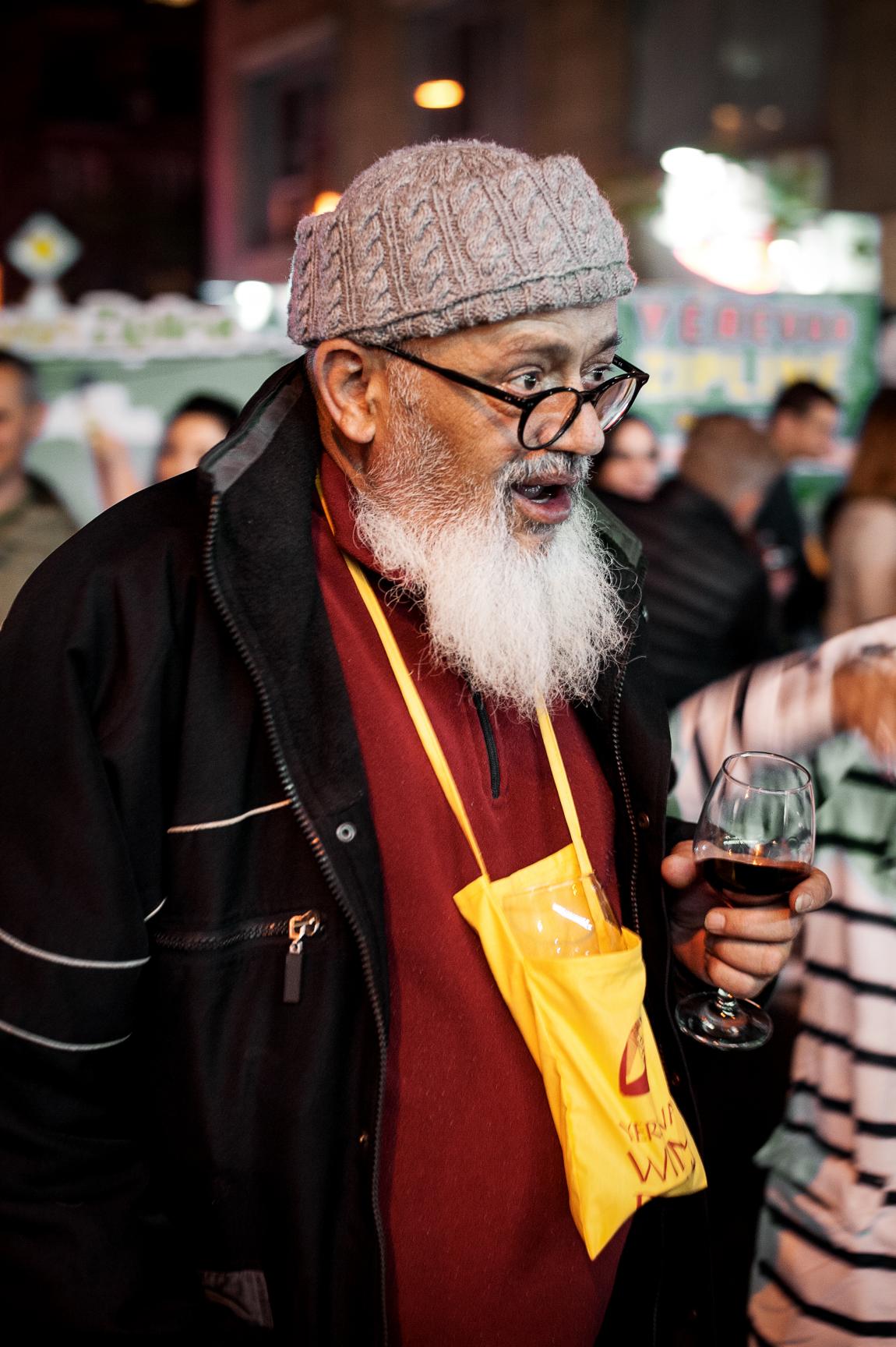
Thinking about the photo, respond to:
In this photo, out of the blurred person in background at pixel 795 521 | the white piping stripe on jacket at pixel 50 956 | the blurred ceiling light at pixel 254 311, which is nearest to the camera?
the white piping stripe on jacket at pixel 50 956

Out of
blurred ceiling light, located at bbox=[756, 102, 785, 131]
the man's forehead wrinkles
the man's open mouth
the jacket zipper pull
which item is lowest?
the jacket zipper pull

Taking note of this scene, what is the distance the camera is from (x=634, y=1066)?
5.39ft

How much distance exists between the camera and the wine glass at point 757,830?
1.73m

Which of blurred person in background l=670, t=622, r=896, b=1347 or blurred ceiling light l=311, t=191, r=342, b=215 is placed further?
blurred ceiling light l=311, t=191, r=342, b=215

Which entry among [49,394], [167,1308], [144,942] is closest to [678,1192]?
[167,1308]

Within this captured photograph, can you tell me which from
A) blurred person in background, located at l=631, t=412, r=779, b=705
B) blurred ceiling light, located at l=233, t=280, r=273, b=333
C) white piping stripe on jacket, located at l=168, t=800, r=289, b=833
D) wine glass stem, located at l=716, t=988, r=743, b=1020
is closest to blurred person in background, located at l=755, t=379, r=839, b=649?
blurred person in background, located at l=631, t=412, r=779, b=705

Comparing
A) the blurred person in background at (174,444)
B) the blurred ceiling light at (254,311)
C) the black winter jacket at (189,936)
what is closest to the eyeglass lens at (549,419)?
the black winter jacket at (189,936)

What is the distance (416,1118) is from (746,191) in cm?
863

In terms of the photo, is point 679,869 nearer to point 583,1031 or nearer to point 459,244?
point 583,1031

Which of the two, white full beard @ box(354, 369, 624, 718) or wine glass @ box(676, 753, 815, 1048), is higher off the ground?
white full beard @ box(354, 369, 624, 718)

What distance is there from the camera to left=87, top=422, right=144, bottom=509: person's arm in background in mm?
4895

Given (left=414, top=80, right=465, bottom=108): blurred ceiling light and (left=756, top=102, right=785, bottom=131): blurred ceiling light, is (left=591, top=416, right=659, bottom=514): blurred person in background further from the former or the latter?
(left=414, top=80, right=465, bottom=108): blurred ceiling light


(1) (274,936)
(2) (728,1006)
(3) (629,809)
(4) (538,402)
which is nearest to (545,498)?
(4) (538,402)

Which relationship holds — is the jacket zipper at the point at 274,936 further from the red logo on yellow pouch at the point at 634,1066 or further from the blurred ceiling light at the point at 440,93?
the blurred ceiling light at the point at 440,93
